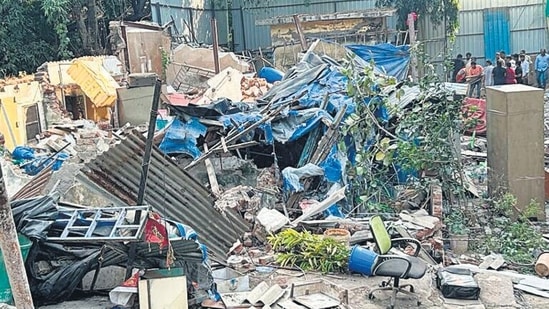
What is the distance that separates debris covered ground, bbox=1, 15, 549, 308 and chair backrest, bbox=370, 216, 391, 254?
0.14 feet

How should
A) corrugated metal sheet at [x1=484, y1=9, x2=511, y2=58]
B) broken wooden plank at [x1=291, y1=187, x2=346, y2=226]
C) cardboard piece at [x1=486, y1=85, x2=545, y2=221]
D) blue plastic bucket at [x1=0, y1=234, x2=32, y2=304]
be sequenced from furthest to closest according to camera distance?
corrugated metal sheet at [x1=484, y1=9, x2=511, y2=58], cardboard piece at [x1=486, y1=85, x2=545, y2=221], broken wooden plank at [x1=291, y1=187, x2=346, y2=226], blue plastic bucket at [x1=0, y1=234, x2=32, y2=304]

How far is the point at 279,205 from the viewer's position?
866 centimetres

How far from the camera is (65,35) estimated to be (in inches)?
762

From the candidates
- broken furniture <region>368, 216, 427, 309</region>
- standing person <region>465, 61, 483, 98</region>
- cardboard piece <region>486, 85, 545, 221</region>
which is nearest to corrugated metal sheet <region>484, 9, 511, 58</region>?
standing person <region>465, 61, 483, 98</region>

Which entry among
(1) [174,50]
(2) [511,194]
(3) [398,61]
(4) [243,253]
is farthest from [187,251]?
(1) [174,50]

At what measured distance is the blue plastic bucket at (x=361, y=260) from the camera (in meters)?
6.65

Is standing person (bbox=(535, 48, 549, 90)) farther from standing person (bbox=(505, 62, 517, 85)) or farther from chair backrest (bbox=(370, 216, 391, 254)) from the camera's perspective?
chair backrest (bbox=(370, 216, 391, 254))

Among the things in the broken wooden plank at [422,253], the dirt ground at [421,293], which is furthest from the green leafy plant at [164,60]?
the dirt ground at [421,293]

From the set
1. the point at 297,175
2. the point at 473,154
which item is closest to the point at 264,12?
the point at 473,154

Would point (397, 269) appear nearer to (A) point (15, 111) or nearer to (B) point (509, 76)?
(A) point (15, 111)

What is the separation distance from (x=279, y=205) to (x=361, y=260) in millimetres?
2157

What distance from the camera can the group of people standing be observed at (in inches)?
695

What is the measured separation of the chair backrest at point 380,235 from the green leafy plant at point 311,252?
0.83 meters

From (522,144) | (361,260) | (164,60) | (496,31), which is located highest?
(496,31)
